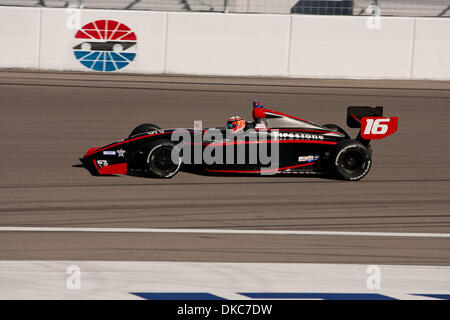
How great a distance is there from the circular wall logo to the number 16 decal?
344 inches

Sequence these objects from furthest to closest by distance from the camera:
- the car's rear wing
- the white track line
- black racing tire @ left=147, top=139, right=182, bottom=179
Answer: the car's rear wing
black racing tire @ left=147, top=139, right=182, bottom=179
the white track line

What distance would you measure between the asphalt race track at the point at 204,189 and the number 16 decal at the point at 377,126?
0.70 meters

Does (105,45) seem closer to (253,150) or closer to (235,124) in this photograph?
(235,124)

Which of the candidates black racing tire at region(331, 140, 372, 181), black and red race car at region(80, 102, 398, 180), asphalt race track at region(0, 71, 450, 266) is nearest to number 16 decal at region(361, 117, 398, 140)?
black and red race car at region(80, 102, 398, 180)

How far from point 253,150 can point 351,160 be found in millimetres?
1478

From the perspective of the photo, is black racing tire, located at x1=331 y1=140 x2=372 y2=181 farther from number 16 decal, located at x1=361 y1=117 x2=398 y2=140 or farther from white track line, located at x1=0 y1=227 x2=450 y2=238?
white track line, located at x1=0 y1=227 x2=450 y2=238

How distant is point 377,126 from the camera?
32.2ft

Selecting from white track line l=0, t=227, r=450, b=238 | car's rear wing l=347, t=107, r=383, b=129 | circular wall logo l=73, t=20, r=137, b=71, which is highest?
circular wall logo l=73, t=20, r=137, b=71

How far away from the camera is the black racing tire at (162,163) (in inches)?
370

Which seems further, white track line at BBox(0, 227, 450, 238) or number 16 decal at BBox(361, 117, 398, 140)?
number 16 decal at BBox(361, 117, 398, 140)

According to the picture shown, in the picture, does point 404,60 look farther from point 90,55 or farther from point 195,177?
point 195,177

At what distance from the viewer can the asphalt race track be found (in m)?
7.02

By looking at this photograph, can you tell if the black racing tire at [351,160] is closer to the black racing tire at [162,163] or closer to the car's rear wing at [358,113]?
the car's rear wing at [358,113]

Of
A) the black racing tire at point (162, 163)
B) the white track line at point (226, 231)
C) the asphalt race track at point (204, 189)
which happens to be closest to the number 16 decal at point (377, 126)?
the asphalt race track at point (204, 189)
